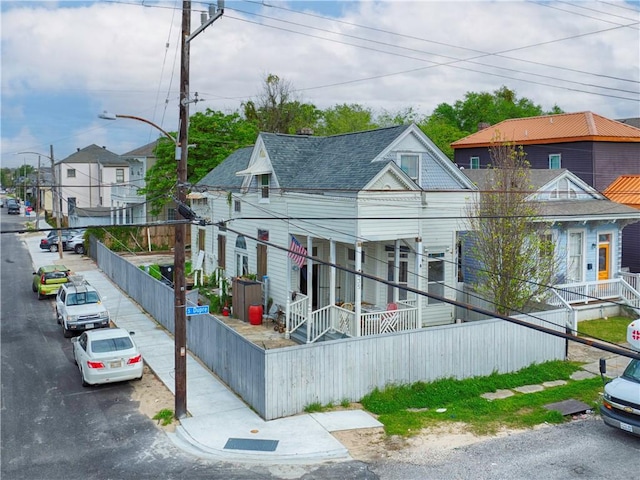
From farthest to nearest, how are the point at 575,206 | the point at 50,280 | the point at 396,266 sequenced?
the point at 50,280
the point at 575,206
the point at 396,266

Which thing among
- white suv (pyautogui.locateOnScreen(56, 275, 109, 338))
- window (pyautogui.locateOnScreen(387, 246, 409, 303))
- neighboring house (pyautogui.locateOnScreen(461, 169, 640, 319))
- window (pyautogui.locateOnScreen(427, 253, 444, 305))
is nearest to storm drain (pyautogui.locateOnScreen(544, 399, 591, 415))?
window (pyautogui.locateOnScreen(387, 246, 409, 303))

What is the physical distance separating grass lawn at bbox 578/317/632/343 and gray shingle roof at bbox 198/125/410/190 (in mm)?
10014

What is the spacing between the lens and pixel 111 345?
18.2m

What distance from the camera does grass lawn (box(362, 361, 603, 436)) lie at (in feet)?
48.6

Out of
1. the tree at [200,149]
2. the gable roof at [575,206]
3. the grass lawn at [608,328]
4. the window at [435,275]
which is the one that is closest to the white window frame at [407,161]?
the window at [435,275]

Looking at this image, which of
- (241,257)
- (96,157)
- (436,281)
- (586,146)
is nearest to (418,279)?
(436,281)

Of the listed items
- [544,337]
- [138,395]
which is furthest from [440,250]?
[138,395]

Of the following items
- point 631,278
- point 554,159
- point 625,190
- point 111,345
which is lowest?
point 111,345

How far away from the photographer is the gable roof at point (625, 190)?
31297mm

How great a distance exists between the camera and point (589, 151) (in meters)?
33.5

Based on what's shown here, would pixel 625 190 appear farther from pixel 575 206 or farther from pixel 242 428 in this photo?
pixel 242 428

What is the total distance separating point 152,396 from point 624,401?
11.9 m

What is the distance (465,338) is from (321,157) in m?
10.1

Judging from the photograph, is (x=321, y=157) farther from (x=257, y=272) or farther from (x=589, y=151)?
(x=589, y=151)
